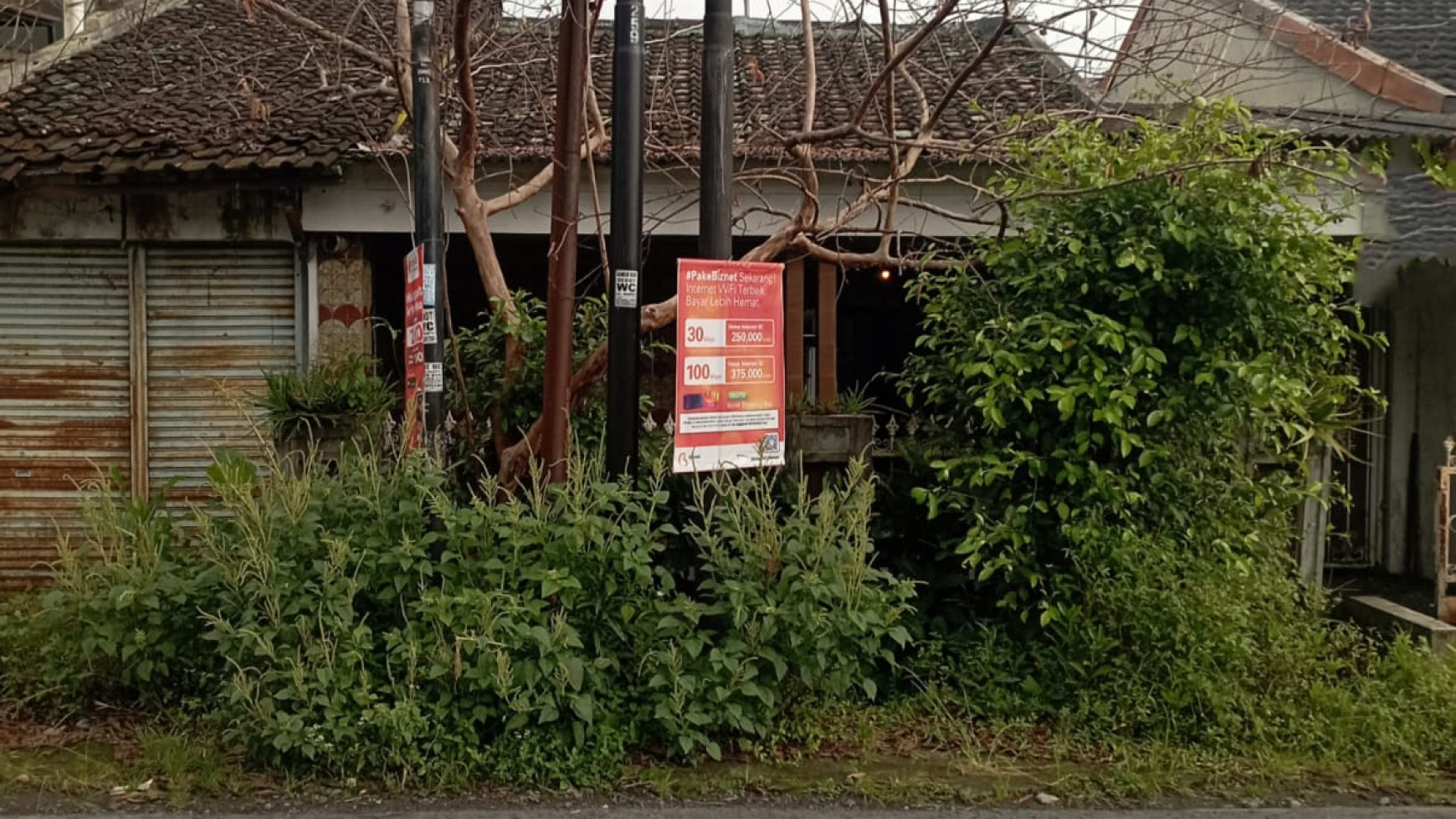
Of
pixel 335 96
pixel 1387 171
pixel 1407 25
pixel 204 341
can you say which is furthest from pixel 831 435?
pixel 1407 25

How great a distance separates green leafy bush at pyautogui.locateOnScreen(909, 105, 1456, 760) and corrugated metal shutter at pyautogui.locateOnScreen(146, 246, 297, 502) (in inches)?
203

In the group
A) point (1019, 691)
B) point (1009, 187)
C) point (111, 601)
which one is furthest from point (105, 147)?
point (1019, 691)

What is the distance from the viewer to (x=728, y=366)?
5035 mm

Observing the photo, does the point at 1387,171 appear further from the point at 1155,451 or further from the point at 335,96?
the point at 335,96

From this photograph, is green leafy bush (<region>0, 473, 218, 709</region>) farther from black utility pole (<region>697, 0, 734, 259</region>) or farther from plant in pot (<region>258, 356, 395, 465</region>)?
black utility pole (<region>697, 0, 734, 259</region>)

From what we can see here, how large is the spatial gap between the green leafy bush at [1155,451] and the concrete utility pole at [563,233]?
1.85 m

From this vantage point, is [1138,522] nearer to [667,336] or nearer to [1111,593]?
[1111,593]

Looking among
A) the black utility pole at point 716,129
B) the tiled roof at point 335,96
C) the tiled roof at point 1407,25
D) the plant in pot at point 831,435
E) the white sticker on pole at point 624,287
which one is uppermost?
the tiled roof at point 1407,25

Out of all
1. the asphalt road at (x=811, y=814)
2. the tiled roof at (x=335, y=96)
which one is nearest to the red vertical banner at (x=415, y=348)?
the asphalt road at (x=811, y=814)

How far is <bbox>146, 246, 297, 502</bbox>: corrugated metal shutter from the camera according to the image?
7.95 m

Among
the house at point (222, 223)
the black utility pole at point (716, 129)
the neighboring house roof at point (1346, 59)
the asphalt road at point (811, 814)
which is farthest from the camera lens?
the house at point (222, 223)

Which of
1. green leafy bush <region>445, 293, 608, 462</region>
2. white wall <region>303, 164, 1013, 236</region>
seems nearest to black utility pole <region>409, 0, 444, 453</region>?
green leafy bush <region>445, 293, 608, 462</region>

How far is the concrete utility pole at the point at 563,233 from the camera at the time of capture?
202 inches

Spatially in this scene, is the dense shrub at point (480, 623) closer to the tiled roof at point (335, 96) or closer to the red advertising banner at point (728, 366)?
the red advertising banner at point (728, 366)
